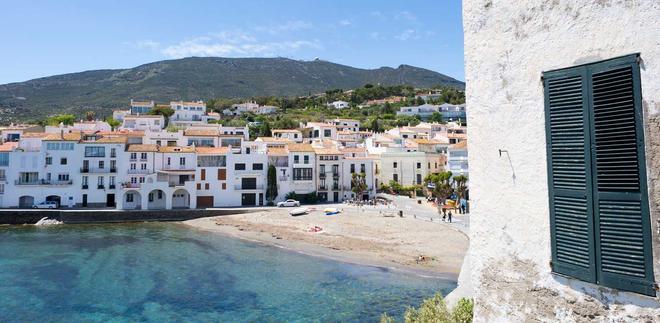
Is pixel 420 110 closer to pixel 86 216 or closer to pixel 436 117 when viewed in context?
pixel 436 117

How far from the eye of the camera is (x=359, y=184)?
177 feet

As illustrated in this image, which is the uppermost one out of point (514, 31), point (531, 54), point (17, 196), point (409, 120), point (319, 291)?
point (409, 120)

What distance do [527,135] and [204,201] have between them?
5101cm

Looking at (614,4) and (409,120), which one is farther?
(409,120)

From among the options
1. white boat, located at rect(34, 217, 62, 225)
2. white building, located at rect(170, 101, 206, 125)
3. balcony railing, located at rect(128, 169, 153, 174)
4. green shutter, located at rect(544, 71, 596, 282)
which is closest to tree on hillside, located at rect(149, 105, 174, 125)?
white building, located at rect(170, 101, 206, 125)

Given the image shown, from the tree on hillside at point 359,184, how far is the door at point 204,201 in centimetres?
1823

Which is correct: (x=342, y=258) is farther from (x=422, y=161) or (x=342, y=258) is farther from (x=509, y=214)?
(x=422, y=161)

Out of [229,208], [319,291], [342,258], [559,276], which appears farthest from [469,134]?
[229,208]

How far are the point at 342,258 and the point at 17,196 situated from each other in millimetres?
41979

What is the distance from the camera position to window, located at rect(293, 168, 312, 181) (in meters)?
53.8

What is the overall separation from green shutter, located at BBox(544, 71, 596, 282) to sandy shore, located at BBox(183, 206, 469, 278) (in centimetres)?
2224

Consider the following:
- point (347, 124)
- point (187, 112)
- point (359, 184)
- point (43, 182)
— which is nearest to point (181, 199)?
point (43, 182)

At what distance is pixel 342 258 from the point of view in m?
29.5

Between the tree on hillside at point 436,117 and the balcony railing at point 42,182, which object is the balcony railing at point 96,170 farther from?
the tree on hillside at point 436,117
